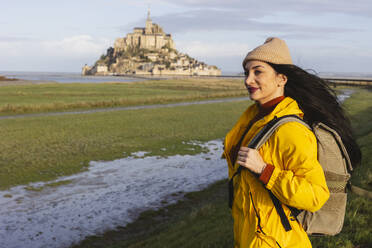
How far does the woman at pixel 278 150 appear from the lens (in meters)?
2.62

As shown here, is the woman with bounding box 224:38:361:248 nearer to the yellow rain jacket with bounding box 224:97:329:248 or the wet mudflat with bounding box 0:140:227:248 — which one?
the yellow rain jacket with bounding box 224:97:329:248

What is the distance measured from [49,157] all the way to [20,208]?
5685 mm

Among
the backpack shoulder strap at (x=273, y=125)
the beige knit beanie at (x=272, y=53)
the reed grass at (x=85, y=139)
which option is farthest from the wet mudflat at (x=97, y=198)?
the beige knit beanie at (x=272, y=53)

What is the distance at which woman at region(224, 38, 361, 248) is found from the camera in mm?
2617

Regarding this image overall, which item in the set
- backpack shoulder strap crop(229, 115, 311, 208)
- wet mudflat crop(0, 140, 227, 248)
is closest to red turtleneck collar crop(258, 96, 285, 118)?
backpack shoulder strap crop(229, 115, 311, 208)

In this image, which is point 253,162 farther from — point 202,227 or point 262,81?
point 202,227

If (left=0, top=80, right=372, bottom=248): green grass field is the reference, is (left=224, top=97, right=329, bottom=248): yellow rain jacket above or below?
above

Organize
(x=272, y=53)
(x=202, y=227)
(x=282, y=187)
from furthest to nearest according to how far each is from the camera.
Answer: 1. (x=202, y=227)
2. (x=272, y=53)
3. (x=282, y=187)

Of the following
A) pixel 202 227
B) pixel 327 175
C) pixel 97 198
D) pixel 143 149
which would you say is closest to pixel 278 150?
pixel 327 175

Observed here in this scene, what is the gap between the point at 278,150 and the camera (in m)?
2.71

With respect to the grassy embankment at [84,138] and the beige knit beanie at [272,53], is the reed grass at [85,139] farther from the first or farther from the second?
the beige knit beanie at [272,53]

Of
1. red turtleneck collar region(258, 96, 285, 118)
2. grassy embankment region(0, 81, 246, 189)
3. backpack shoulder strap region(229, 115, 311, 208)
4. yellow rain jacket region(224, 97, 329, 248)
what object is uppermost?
red turtleneck collar region(258, 96, 285, 118)

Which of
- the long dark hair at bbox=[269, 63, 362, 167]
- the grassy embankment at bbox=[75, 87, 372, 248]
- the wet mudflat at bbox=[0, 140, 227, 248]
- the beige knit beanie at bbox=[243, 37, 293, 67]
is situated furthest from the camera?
the wet mudflat at bbox=[0, 140, 227, 248]

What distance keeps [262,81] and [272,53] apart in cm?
24
